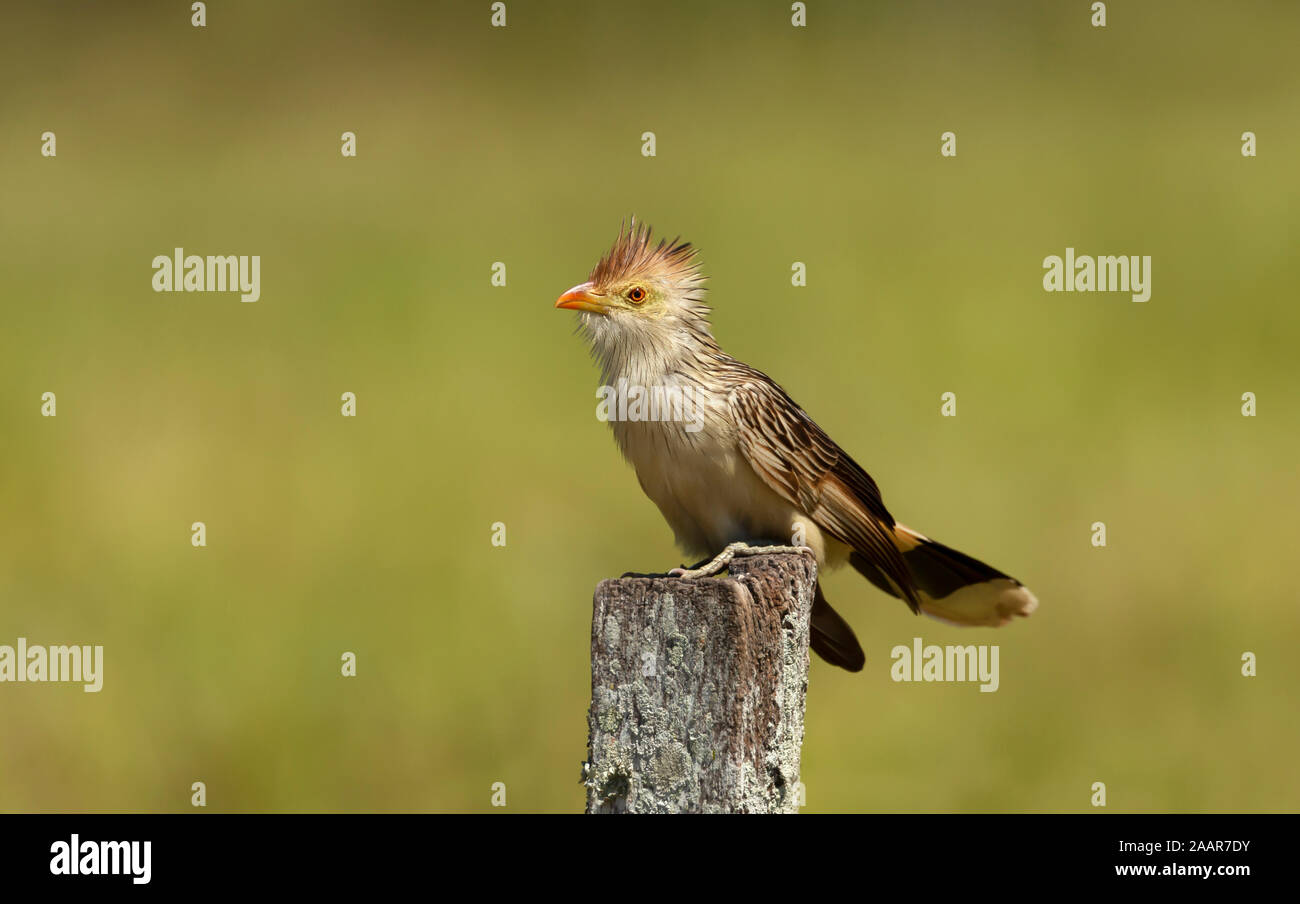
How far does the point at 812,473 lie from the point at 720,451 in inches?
15.3

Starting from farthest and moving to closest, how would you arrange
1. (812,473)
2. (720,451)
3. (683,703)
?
(812,473) → (720,451) → (683,703)

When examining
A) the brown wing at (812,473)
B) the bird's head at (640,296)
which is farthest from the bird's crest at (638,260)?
the brown wing at (812,473)

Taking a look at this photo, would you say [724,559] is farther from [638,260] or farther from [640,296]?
[638,260]

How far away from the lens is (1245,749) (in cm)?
986

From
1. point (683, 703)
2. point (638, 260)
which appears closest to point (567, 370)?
point (638, 260)

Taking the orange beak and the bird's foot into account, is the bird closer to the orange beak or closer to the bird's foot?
the orange beak

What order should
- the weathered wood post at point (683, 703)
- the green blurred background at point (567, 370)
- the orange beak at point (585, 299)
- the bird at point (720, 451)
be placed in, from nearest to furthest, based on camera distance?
the weathered wood post at point (683, 703), the bird at point (720, 451), the orange beak at point (585, 299), the green blurred background at point (567, 370)

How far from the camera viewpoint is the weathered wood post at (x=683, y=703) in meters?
3.65

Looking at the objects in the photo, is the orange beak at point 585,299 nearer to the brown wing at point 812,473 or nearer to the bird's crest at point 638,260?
the bird's crest at point 638,260

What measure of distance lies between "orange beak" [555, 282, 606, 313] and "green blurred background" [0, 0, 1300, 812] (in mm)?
4148

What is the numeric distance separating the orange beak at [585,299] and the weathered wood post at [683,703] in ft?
6.86

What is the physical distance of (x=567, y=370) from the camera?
13398 millimetres

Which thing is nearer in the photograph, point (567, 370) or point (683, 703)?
point (683, 703)
